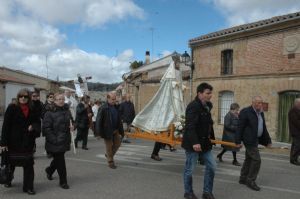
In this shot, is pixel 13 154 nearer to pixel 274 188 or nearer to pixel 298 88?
pixel 274 188

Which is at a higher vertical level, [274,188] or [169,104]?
[169,104]

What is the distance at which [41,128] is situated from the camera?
282 inches

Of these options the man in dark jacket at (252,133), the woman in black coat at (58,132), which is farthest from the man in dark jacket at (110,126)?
the man in dark jacket at (252,133)

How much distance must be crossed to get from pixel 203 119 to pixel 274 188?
2.43 m

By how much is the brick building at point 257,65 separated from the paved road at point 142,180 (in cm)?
657

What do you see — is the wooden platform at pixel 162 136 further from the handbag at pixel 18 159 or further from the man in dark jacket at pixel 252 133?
the handbag at pixel 18 159

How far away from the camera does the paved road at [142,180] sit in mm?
7084

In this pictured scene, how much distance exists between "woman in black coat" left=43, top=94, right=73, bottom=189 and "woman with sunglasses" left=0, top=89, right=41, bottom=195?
0.35 metres

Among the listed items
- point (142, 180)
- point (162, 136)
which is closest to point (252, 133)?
point (142, 180)

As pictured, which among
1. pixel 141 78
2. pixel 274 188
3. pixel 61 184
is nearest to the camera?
pixel 61 184

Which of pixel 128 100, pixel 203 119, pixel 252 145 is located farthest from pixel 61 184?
pixel 128 100

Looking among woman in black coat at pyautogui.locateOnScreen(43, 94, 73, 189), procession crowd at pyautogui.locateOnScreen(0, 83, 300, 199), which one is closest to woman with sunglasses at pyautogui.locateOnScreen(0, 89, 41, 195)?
procession crowd at pyautogui.locateOnScreen(0, 83, 300, 199)

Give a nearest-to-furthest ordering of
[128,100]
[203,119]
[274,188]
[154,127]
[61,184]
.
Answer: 1. [203,119]
2. [61,184]
3. [274,188]
4. [154,127]
5. [128,100]

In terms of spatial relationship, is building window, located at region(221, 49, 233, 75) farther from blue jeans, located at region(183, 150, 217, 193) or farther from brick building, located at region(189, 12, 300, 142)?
blue jeans, located at region(183, 150, 217, 193)
